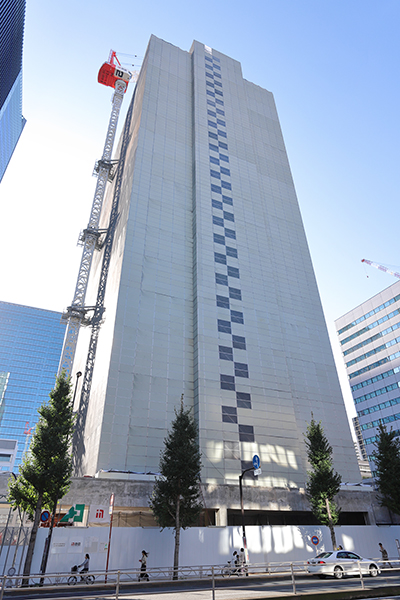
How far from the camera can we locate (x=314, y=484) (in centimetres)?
3784

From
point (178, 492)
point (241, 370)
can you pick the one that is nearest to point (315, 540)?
point (178, 492)

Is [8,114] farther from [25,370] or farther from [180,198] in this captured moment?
[25,370]

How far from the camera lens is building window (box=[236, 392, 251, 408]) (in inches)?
1923

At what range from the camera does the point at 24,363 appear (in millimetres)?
180125

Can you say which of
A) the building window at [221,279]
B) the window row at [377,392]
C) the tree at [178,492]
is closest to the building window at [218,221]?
the building window at [221,279]

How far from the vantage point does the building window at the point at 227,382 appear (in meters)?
49.1

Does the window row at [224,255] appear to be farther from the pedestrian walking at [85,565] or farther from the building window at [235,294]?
the pedestrian walking at [85,565]

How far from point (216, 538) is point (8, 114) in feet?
406

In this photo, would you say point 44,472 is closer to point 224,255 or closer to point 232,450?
point 232,450

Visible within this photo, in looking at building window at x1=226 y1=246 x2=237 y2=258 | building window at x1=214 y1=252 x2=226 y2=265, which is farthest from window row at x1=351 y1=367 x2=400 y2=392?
building window at x1=214 y1=252 x2=226 y2=265

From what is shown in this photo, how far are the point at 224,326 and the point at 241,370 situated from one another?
Answer: 21.8 ft

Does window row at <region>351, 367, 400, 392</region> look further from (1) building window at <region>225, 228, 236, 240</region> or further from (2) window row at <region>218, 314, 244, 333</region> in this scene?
(1) building window at <region>225, 228, 236, 240</region>

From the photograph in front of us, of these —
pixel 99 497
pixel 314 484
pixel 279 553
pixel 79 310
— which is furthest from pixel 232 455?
pixel 79 310

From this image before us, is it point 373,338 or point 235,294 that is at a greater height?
point 373,338
